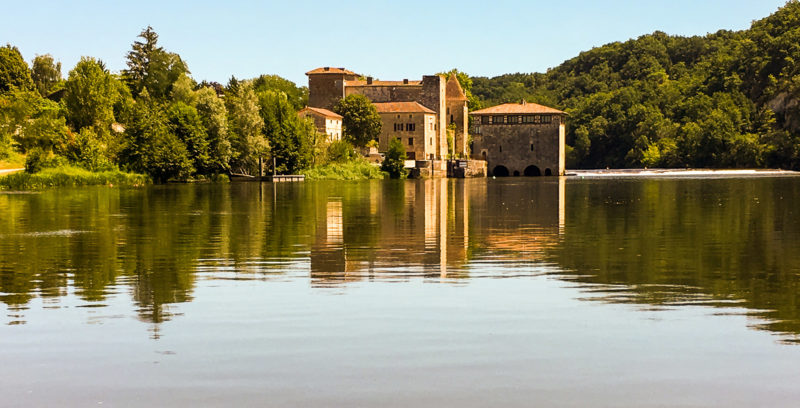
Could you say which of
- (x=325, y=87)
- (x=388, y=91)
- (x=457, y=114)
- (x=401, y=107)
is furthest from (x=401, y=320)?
(x=457, y=114)

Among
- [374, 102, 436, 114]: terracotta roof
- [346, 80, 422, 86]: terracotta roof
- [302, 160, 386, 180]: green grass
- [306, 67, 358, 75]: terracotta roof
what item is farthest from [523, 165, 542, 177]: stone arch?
[302, 160, 386, 180]: green grass

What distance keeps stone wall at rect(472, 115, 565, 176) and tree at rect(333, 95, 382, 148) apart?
32.1 m

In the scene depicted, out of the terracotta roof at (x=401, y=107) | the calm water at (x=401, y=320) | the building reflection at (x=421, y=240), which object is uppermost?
the terracotta roof at (x=401, y=107)

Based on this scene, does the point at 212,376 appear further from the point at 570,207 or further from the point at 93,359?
the point at 570,207

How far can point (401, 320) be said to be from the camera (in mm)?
11781

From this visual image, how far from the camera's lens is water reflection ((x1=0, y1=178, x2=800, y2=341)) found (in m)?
14.1

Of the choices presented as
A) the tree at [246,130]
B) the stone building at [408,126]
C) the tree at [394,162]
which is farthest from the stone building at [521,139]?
the tree at [246,130]

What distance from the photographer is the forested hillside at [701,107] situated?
14312 cm

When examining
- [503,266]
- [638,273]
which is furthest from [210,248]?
[638,273]

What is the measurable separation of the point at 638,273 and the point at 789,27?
159063mm

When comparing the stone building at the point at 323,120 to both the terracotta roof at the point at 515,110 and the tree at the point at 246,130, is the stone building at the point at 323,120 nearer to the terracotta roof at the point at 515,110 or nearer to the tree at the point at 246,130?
the tree at the point at 246,130

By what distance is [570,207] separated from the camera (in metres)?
40.8

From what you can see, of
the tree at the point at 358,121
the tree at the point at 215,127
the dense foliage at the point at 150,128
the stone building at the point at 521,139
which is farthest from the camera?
the stone building at the point at 521,139

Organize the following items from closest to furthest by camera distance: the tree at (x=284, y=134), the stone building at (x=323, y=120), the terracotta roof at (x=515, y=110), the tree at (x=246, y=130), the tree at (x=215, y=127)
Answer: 1. the tree at (x=215, y=127)
2. the tree at (x=246, y=130)
3. the tree at (x=284, y=134)
4. the stone building at (x=323, y=120)
5. the terracotta roof at (x=515, y=110)
